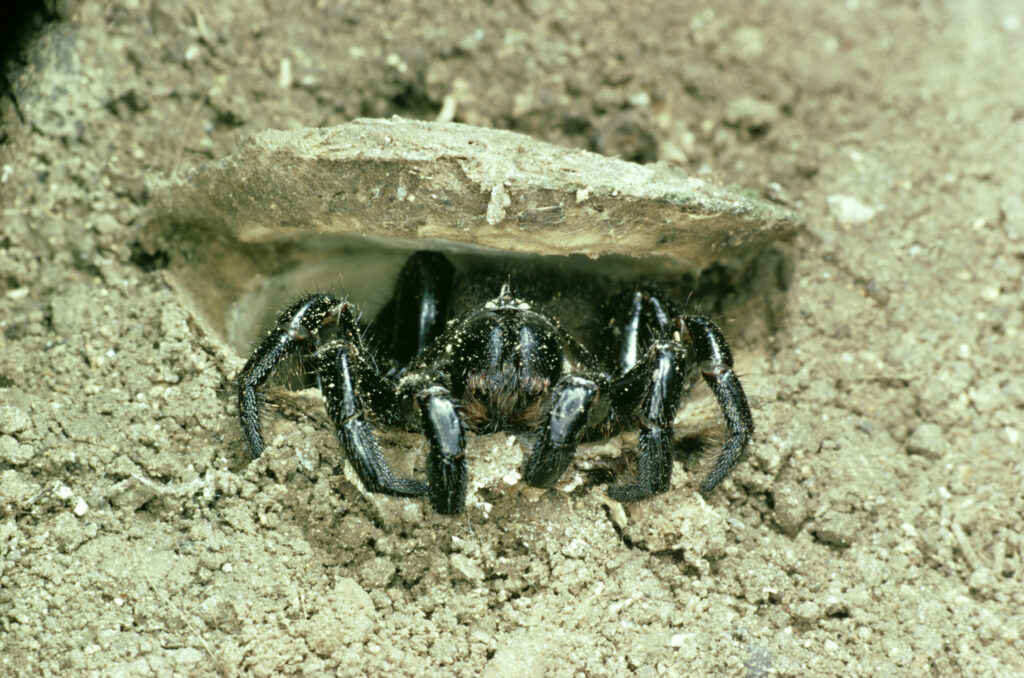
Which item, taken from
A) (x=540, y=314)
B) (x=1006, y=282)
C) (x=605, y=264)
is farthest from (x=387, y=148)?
(x=1006, y=282)

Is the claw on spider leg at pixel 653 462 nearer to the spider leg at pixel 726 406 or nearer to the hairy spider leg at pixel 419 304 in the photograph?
the spider leg at pixel 726 406

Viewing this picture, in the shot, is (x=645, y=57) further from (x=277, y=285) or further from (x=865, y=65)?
(x=277, y=285)

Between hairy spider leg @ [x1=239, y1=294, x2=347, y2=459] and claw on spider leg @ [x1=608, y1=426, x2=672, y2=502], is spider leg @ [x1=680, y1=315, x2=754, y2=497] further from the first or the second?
hairy spider leg @ [x1=239, y1=294, x2=347, y2=459]

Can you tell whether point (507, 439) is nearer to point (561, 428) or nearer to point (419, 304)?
point (561, 428)

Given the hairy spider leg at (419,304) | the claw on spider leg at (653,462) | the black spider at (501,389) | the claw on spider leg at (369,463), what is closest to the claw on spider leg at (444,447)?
the black spider at (501,389)

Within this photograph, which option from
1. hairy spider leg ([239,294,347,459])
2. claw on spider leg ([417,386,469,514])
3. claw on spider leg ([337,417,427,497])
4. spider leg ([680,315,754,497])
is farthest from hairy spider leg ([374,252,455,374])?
spider leg ([680,315,754,497])

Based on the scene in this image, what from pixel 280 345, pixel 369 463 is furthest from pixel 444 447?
pixel 280 345
